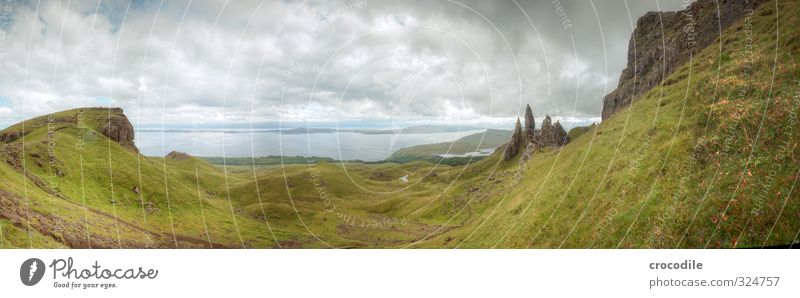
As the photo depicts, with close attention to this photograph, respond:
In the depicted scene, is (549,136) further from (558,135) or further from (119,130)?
(119,130)

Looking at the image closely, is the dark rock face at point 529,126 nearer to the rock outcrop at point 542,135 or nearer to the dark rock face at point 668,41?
the rock outcrop at point 542,135

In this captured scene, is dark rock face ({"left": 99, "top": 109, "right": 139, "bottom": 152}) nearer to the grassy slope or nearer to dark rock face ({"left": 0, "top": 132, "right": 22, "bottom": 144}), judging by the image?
dark rock face ({"left": 0, "top": 132, "right": 22, "bottom": 144})

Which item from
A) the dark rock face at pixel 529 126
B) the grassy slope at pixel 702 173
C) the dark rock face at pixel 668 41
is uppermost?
the dark rock face at pixel 668 41

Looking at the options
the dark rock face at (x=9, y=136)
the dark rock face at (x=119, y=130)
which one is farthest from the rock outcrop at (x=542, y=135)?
the dark rock face at (x=9, y=136)

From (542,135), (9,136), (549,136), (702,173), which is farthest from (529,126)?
(9,136)

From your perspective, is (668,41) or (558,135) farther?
(558,135)

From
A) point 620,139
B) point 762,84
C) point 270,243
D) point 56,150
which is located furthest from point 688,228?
point 56,150

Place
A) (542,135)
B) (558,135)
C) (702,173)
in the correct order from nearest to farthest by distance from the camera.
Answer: (702,173) → (558,135) → (542,135)
